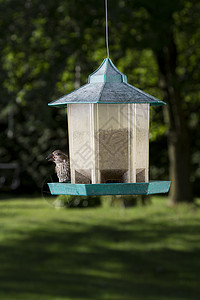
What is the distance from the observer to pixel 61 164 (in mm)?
3588

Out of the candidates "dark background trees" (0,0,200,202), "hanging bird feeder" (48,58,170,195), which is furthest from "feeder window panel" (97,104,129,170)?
"dark background trees" (0,0,200,202)

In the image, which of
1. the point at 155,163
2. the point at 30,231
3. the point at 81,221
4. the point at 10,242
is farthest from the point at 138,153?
the point at 155,163

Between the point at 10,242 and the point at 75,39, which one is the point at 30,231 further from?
the point at 75,39

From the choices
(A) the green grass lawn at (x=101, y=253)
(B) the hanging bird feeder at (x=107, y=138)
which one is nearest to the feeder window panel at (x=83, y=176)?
(B) the hanging bird feeder at (x=107, y=138)

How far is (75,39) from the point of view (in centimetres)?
848

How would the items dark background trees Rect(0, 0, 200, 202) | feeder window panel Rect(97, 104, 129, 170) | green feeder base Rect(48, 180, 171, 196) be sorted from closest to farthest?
1. green feeder base Rect(48, 180, 171, 196)
2. feeder window panel Rect(97, 104, 129, 170)
3. dark background trees Rect(0, 0, 200, 202)

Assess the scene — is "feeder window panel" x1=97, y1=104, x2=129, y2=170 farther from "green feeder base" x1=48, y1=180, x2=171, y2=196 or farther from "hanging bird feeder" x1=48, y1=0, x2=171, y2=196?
"green feeder base" x1=48, y1=180, x2=171, y2=196

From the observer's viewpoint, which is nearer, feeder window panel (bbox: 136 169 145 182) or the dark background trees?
feeder window panel (bbox: 136 169 145 182)

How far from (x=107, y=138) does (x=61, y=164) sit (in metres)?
0.38

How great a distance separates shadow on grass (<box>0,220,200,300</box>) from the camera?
8797 mm

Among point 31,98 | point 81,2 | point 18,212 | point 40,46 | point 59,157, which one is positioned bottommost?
point 18,212

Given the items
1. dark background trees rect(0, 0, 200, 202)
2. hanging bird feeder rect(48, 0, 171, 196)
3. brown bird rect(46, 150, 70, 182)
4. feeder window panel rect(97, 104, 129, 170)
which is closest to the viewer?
hanging bird feeder rect(48, 0, 171, 196)

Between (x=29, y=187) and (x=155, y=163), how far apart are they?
598cm

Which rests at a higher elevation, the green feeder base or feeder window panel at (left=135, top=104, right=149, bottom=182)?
feeder window panel at (left=135, top=104, right=149, bottom=182)
